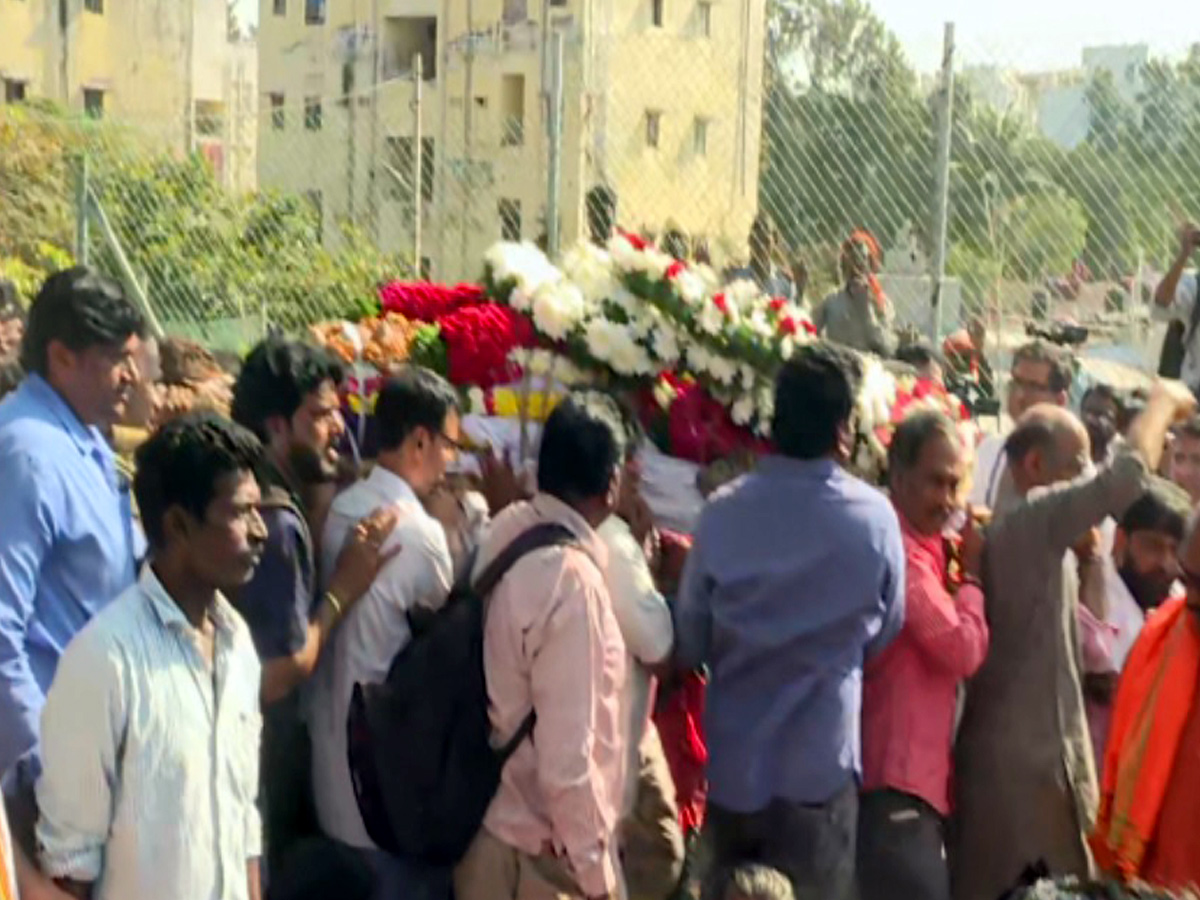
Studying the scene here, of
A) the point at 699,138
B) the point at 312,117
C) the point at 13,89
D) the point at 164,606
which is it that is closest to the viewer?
the point at 164,606

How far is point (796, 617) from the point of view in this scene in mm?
5328

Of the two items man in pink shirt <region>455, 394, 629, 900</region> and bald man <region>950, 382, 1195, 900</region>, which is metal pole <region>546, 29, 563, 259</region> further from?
man in pink shirt <region>455, 394, 629, 900</region>

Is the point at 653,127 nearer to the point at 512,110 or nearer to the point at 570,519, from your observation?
the point at 570,519

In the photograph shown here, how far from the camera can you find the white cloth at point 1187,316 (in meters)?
8.94

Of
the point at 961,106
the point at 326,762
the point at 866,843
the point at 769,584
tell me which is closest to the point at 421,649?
the point at 326,762

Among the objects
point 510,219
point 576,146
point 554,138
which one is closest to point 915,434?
point 554,138

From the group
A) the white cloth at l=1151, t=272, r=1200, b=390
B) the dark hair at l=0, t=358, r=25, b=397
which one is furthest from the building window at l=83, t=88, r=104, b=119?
the dark hair at l=0, t=358, r=25, b=397

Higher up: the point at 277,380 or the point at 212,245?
the point at 277,380

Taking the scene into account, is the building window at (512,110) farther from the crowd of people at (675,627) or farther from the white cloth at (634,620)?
the white cloth at (634,620)

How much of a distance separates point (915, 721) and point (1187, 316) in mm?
4035

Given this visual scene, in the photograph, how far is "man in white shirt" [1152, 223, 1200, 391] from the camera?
8891 millimetres

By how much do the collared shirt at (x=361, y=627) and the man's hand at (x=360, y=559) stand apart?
0.13 ft

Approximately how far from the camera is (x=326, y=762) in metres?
5.31

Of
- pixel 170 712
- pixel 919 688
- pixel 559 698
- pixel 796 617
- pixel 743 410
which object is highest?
pixel 743 410
